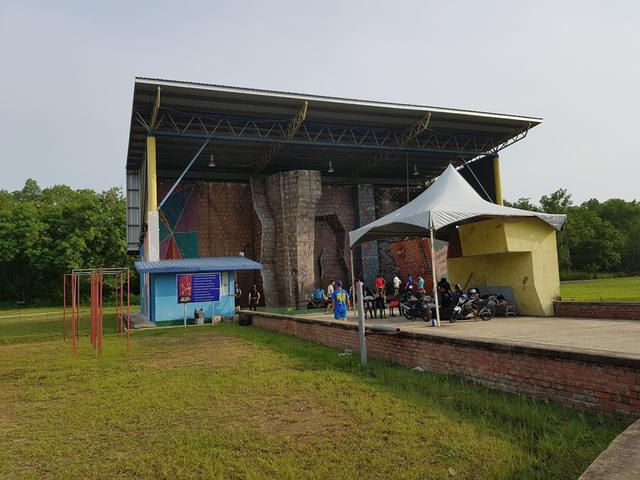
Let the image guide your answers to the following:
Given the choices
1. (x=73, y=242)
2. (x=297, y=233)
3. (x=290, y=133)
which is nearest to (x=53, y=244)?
(x=73, y=242)

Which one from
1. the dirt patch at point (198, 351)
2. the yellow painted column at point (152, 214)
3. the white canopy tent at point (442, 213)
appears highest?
the yellow painted column at point (152, 214)

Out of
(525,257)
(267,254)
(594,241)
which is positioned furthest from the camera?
(594,241)

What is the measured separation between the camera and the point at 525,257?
12.4m

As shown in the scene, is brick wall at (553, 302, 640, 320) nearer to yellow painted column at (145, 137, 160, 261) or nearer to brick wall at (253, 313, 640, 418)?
brick wall at (253, 313, 640, 418)

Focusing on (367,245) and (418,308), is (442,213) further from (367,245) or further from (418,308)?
(367,245)

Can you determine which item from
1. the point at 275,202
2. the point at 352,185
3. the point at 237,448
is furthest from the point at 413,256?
the point at 237,448

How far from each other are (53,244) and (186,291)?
35527 millimetres

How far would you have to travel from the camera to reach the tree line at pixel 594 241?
5397 cm

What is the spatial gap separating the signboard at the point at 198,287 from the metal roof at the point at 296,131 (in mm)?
6991

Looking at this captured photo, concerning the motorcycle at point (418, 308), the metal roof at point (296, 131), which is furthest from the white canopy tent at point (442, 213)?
the metal roof at point (296, 131)

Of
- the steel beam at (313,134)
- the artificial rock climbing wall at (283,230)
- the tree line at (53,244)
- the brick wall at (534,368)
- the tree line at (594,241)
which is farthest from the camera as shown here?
the tree line at (594,241)

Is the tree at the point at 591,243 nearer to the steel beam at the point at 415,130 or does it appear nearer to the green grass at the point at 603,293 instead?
the green grass at the point at 603,293

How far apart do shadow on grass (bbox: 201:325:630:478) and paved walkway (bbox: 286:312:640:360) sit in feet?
2.20

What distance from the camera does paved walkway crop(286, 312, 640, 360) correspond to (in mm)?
6520
